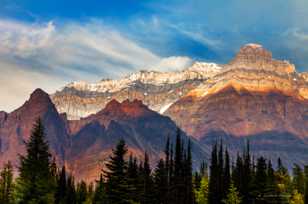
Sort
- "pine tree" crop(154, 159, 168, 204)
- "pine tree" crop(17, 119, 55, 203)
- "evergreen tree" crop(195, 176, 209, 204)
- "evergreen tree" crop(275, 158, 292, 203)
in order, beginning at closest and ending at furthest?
"pine tree" crop(17, 119, 55, 203)
"pine tree" crop(154, 159, 168, 204)
"evergreen tree" crop(275, 158, 292, 203)
"evergreen tree" crop(195, 176, 209, 204)

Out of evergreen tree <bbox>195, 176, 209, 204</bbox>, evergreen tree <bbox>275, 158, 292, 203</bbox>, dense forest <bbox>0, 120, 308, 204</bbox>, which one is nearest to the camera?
dense forest <bbox>0, 120, 308, 204</bbox>

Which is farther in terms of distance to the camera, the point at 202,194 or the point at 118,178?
the point at 202,194

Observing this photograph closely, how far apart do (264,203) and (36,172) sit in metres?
80.8

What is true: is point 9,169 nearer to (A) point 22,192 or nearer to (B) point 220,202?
(B) point 220,202

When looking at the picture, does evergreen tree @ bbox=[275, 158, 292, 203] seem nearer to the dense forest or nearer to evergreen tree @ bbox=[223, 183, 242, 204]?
the dense forest

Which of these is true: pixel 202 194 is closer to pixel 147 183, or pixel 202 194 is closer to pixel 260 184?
pixel 260 184

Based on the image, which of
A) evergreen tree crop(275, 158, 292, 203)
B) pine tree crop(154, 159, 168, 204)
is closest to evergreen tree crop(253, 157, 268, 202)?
evergreen tree crop(275, 158, 292, 203)

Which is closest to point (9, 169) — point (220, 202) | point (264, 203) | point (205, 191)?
point (205, 191)

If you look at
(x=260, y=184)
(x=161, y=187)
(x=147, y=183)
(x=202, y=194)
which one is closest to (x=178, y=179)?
(x=161, y=187)

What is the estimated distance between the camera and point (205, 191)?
168m

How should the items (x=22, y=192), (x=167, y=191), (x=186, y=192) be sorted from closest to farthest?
(x=22, y=192), (x=167, y=191), (x=186, y=192)

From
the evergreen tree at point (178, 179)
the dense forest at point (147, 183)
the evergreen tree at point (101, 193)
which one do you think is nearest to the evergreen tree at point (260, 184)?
the dense forest at point (147, 183)

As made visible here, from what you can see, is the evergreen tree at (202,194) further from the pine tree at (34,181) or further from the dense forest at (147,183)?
the pine tree at (34,181)

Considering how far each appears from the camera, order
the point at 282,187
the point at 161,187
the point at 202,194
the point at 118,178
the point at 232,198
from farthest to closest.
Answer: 1. the point at 202,194
2. the point at 282,187
3. the point at 232,198
4. the point at 161,187
5. the point at 118,178
